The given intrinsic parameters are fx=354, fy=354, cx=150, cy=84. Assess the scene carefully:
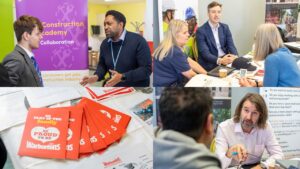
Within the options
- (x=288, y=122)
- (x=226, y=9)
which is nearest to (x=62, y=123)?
(x=226, y=9)

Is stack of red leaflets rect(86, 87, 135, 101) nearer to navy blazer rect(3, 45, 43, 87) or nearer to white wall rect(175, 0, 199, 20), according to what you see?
navy blazer rect(3, 45, 43, 87)

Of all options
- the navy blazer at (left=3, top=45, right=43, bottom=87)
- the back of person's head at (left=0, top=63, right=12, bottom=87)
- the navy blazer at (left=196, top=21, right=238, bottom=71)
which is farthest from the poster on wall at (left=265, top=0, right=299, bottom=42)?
the back of person's head at (left=0, top=63, right=12, bottom=87)

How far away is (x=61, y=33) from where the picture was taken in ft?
4.98

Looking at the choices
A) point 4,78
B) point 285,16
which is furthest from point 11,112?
point 285,16

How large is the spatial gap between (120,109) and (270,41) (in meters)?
0.75

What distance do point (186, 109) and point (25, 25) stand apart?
80 centimetres

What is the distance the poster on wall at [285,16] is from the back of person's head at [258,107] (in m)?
0.28

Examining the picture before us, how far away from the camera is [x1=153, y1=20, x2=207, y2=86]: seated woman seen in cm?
144

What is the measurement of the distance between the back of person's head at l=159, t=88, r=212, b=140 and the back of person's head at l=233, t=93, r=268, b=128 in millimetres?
182

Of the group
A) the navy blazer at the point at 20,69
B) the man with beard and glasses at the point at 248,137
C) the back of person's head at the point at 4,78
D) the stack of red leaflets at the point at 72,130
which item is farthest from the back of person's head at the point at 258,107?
the back of person's head at the point at 4,78

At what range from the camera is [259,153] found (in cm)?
163

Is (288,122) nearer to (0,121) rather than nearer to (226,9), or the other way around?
(226,9)

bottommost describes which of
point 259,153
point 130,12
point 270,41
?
point 259,153

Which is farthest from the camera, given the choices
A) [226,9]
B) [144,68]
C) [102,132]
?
[102,132]
